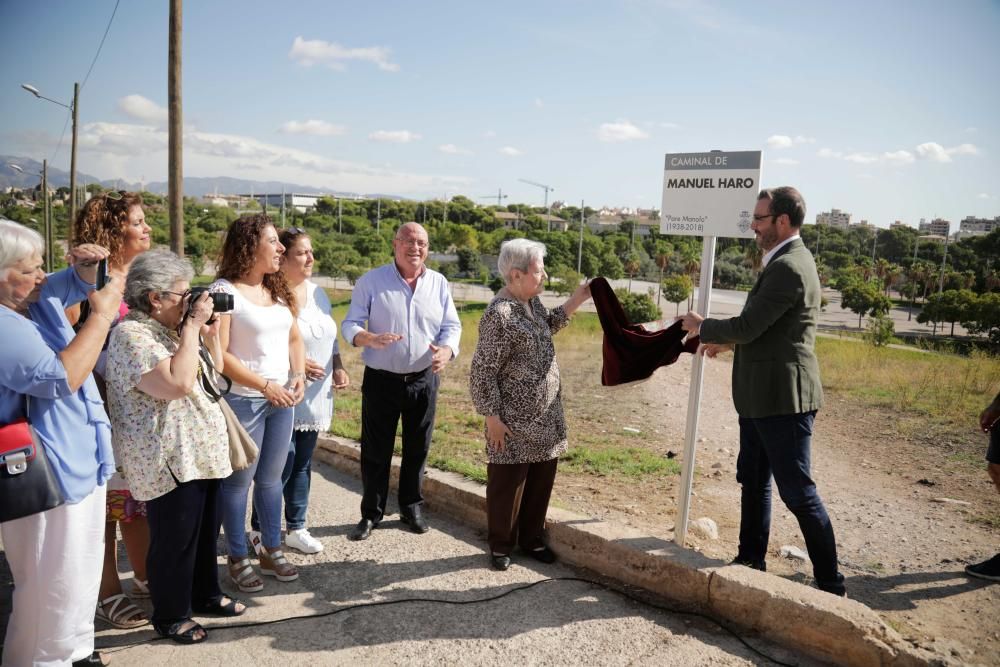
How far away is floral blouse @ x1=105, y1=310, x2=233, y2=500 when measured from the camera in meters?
3.00

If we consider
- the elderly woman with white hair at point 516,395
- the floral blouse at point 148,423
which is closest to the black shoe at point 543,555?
the elderly woman with white hair at point 516,395

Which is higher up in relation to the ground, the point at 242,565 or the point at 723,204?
the point at 723,204

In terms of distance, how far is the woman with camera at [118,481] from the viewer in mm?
3488

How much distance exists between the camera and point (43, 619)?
2.79 metres

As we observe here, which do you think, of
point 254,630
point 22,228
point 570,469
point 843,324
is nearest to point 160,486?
point 254,630

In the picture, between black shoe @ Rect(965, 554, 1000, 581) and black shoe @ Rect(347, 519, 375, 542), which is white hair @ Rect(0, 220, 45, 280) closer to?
black shoe @ Rect(347, 519, 375, 542)

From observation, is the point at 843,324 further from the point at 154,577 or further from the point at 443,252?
the point at 154,577

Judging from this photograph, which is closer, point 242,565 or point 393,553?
point 242,565

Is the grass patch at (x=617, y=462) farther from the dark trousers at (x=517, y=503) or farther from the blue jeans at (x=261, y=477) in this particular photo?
the blue jeans at (x=261, y=477)

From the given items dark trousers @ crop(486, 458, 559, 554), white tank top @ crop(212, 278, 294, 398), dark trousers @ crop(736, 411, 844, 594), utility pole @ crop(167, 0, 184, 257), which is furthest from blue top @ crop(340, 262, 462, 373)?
utility pole @ crop(167, 0, 184, 257)

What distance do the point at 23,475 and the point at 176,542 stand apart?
2.78 feet

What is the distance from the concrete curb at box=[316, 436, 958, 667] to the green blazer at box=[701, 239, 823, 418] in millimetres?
936

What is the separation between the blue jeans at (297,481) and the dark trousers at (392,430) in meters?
0.39

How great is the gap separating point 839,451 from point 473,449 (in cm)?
411
